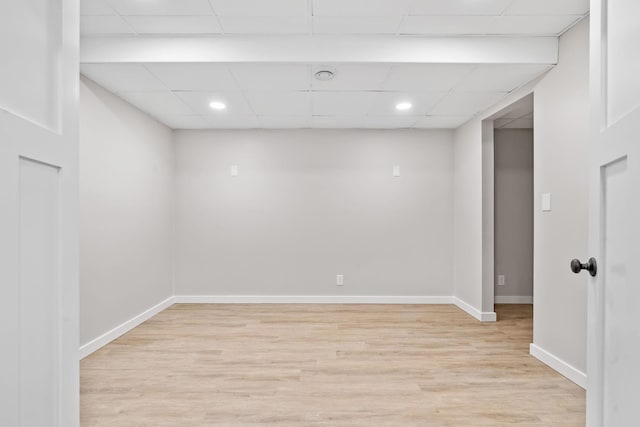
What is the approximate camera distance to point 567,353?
8.43ft

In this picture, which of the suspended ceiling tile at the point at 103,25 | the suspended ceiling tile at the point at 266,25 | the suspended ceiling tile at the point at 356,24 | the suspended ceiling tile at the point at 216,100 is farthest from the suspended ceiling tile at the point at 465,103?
the suspended ceiling tile at the point at 103,25

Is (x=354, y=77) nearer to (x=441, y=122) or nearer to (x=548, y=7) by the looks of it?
(x=548, y=7)

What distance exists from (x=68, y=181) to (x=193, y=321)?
3.20 m

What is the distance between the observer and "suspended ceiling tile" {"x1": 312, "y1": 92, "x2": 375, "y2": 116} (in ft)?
11.2

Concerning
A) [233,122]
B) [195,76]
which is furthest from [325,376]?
[233,122]

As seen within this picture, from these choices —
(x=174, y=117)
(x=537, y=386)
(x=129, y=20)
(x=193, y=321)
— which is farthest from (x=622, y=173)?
(x=174, y=117)

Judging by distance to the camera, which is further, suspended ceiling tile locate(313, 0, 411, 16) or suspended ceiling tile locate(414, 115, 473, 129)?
suspended ceiling tile locate(414, 115, 473, 129)

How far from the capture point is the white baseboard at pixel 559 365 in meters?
2.41

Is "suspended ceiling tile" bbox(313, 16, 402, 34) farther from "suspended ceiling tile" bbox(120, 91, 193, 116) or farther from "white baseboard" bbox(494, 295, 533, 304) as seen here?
"white baseboard" bbox(494, 295, 533, 304)

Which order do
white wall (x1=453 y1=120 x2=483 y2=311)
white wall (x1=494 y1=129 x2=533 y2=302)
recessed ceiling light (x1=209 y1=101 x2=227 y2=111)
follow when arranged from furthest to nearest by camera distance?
white wall (x1=494 y1=129 x2=533 y2=302) < white wall (x1=453 y1=120 x2=483 y2=311) < recessed ceiling light (x1=209 y1=101 x2=227 y2=111)

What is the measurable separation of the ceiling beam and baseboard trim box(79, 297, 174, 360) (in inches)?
84.1

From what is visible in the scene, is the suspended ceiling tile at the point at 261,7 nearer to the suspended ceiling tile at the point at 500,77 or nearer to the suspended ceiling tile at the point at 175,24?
the suspended ceiling tile at the point at 175,24

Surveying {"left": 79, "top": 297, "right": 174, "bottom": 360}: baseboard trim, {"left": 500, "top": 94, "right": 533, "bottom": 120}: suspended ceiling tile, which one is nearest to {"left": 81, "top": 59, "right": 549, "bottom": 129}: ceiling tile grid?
{"left": 500, "top": 94, "right": 533, "bottom": 120}: suspended ceiling tile

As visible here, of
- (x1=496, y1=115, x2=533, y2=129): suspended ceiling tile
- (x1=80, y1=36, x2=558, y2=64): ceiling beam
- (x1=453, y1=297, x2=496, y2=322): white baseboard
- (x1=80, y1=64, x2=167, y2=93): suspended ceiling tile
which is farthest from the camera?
(x1=496, y1=115, x2=533, y2=129): suspended ceiling tile
